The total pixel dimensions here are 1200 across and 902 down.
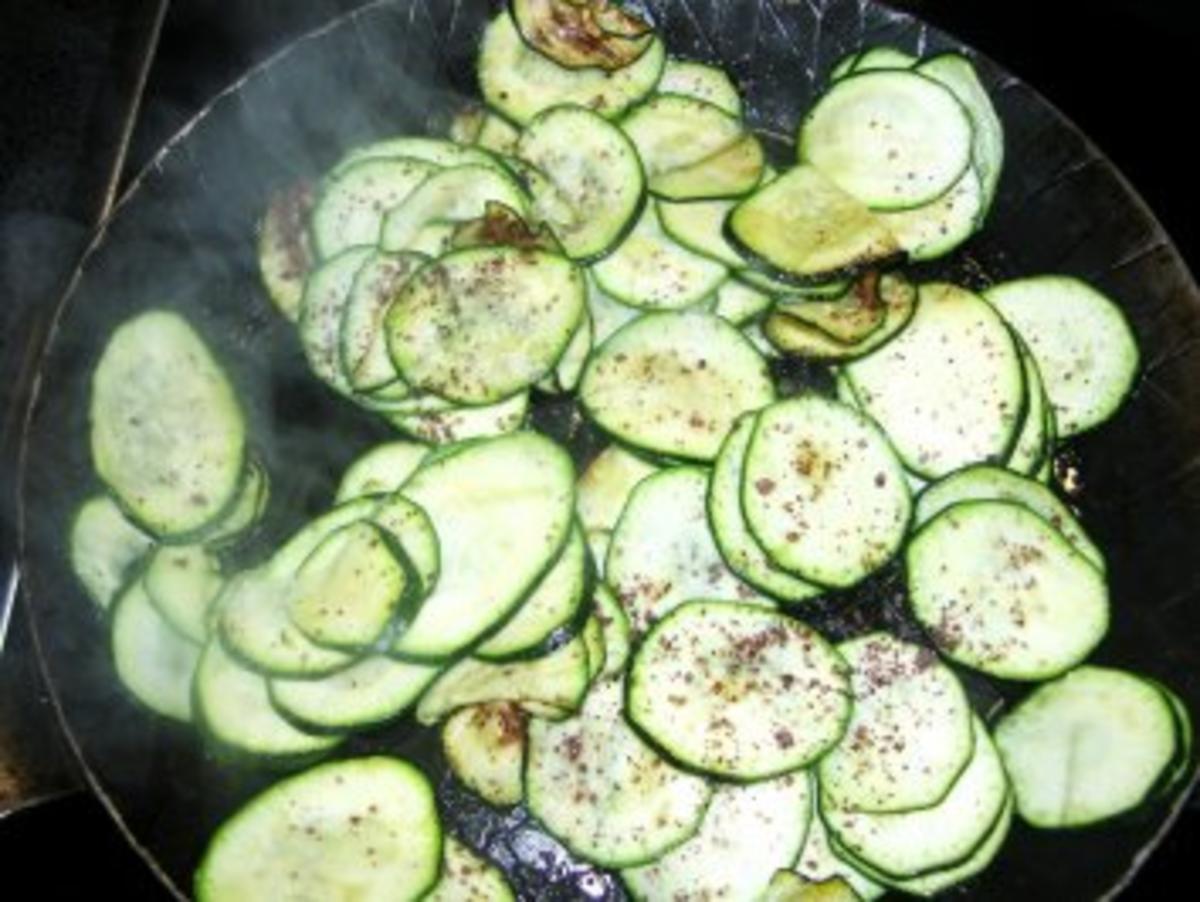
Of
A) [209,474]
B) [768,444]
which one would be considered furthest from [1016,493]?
[209,474]

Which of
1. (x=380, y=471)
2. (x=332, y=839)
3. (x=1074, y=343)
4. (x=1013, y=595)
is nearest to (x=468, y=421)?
(x=380, y=471)

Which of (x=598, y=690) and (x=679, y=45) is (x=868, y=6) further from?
(x=598, y=690)

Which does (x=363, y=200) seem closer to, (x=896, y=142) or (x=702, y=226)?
(x=702, y=226)

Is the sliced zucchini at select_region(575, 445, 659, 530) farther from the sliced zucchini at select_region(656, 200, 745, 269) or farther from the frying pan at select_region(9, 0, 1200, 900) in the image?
the sliced zucchini at select_region(656, 200, 745, 269)

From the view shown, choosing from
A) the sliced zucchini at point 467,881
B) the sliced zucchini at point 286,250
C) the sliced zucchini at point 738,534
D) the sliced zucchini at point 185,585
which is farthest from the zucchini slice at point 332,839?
the sliced zucchini at point 286,250

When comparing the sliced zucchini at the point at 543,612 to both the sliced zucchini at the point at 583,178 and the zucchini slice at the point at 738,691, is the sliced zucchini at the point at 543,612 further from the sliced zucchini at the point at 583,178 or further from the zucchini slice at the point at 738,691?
the sliced zucchini at the point at 583,178

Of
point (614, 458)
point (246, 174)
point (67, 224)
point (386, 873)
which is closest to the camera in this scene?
point (386, 873)
